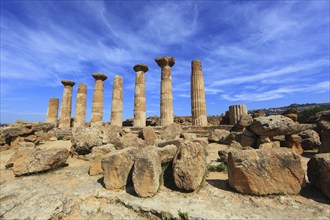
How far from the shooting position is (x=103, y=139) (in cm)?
827

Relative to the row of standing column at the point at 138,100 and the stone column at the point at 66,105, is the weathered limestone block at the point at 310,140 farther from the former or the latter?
the stone column at the point at 66,105

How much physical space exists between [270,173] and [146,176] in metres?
2.52

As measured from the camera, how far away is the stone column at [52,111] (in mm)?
23625

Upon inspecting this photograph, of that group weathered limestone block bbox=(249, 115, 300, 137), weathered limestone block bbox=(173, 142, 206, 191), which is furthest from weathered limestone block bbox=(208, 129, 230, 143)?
weathered limestone block bbox=(173, 142, 206, 191)

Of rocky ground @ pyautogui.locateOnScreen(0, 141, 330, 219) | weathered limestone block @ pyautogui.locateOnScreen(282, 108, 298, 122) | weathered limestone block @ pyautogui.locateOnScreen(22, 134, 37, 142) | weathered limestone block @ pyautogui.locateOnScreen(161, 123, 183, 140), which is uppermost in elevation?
weathered limestone block @ pyautogui.locateOnScreen(282, 108, 298, 122)

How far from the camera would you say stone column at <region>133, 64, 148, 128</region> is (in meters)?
17.6

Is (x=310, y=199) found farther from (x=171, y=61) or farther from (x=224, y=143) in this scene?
(x=171, y=61)

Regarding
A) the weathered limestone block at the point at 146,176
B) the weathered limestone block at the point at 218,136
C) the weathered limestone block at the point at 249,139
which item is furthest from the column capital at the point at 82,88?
the weathered limestone block at the point at 146,176

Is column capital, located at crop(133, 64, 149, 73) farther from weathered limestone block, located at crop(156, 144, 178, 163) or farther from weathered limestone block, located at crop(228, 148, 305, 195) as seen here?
weathered limestone block, located at crop(228, 148, 305, 195)

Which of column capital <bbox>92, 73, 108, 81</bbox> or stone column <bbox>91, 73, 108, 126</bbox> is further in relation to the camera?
column capital <bbox>92, 73, 108, 81</bbox>

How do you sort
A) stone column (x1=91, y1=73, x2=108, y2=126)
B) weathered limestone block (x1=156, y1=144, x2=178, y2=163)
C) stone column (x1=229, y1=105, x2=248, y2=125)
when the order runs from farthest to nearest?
stone column (x1=91, y1=73, x2=108, y2=126) → stone column (x1=229, y1=105, x2=248, y2=125) → weathered limestone block (x1=156, y1=144, x2=178, y2=163)

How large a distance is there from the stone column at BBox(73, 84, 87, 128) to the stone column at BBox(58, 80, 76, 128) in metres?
1.28

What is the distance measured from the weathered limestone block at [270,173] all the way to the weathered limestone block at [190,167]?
0.75 metres

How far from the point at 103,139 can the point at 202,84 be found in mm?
9635
